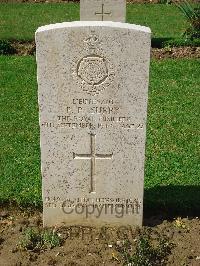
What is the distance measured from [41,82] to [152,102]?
464 centimetres

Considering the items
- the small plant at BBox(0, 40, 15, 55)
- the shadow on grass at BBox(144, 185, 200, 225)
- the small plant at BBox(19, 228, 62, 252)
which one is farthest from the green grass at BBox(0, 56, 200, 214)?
the small plant at BBox(0, 40, 15, 55)

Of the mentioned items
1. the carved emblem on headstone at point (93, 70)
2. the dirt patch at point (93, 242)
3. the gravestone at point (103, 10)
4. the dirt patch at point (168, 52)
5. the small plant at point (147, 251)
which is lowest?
the dirt patch at point (93, 242)

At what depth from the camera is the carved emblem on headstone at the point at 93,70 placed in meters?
4.42

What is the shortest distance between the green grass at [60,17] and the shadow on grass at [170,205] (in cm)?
883

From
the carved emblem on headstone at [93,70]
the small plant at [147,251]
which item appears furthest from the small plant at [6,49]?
the small plant at [147,251]

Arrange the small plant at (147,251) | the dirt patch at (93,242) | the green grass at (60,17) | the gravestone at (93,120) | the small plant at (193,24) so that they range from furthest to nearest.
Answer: the green grass at (60,17) < the small plant at (193,24) < the dirt patch at (93,242) < the small plant at (147,251) < the gravestone at (93,120)

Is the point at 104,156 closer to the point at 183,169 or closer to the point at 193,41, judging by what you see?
the point at 183,169

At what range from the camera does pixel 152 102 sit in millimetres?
8977

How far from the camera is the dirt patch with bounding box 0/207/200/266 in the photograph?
4.72 m

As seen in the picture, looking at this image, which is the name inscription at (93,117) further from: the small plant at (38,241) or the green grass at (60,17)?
the green grass at (60,17)

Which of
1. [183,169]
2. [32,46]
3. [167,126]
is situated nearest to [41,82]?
[183,169]

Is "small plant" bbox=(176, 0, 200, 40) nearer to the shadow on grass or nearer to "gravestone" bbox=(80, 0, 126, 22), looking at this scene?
"gravestone" bbox=(80, 0, 126, 22)

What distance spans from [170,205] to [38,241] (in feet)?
4.81

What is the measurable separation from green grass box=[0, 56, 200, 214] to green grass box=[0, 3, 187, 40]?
3.49 m
